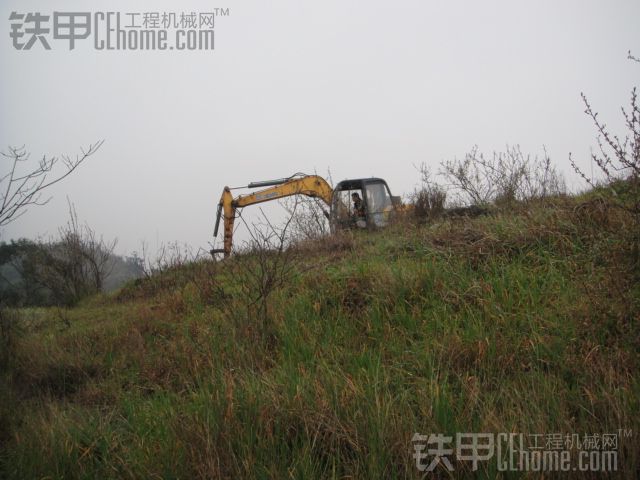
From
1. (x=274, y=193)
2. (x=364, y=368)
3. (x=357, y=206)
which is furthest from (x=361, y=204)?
(x=364, y=368)

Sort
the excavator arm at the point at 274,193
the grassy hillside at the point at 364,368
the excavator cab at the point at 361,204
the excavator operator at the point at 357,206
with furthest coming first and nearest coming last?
1. the excavator arm at the point at 274,193
2. the excavator operator at the point at 357,206
3. the excavator cab at the point at 361,204
4. the grassy hillside at the point at 364,368

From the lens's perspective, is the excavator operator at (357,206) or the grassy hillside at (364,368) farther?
the excavator operator at (357,206)

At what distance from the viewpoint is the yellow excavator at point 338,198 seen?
9.98m

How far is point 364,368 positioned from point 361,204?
8321 millimetres

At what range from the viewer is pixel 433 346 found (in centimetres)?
284

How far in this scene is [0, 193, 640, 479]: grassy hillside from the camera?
1851 millimetres

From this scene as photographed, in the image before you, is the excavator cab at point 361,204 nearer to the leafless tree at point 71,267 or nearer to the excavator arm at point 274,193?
the excavator arm at point 274,193

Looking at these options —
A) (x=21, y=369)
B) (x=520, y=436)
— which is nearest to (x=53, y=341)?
(x=21, y=369)

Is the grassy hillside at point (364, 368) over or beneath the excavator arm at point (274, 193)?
beneath

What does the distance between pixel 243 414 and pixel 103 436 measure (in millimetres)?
1004

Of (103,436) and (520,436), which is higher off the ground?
(520,436)

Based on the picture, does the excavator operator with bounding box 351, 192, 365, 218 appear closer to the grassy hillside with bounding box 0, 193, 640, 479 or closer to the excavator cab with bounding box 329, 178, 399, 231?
the excavator cab with bounding box 329, 178, 399, 231

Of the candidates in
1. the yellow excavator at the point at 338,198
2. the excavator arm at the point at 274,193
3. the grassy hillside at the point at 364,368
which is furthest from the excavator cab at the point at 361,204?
the grassy hillside at the point at 364,368

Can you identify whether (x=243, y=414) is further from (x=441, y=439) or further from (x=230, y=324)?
(x=230, y=324)
